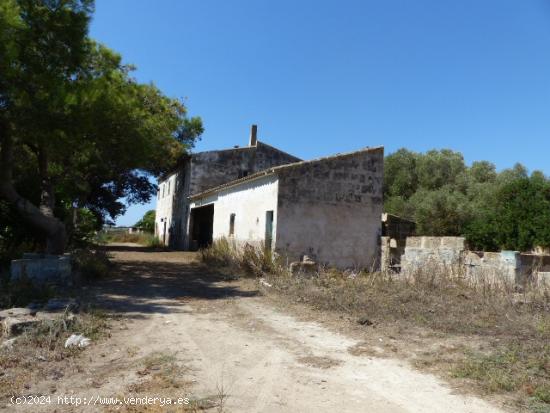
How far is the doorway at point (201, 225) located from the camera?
26.1 metres

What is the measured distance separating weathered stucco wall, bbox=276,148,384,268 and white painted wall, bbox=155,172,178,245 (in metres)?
17.0

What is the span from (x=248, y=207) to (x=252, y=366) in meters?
11.4

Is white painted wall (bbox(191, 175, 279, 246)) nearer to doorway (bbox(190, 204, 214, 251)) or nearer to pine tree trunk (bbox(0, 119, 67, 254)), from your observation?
doorway (bbox(190, 204, 214, 251))

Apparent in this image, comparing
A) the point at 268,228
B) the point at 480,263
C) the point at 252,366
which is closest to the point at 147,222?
the point at 268,228

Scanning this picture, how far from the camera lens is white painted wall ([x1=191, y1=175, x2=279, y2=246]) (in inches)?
589

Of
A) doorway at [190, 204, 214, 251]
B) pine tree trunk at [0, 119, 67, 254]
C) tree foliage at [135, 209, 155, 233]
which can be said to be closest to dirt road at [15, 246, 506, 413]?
pine tree trunk at [0, 119, 67, 254]

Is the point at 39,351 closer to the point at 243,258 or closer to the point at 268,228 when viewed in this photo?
the point at 243,258

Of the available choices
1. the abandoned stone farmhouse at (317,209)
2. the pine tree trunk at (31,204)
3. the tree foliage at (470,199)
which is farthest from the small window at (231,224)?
the tree foliage at (470,199)

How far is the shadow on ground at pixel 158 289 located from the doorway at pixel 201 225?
944 centimetres

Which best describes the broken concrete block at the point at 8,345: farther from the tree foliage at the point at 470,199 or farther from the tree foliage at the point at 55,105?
the tree foliage at the point at 470,199

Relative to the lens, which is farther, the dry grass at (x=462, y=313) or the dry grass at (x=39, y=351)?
the dry grass at (x=462, y=313)

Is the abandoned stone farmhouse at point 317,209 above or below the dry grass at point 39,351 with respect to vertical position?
above

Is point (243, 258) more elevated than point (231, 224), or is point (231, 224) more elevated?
point (231, 224)

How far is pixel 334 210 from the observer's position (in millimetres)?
15172
